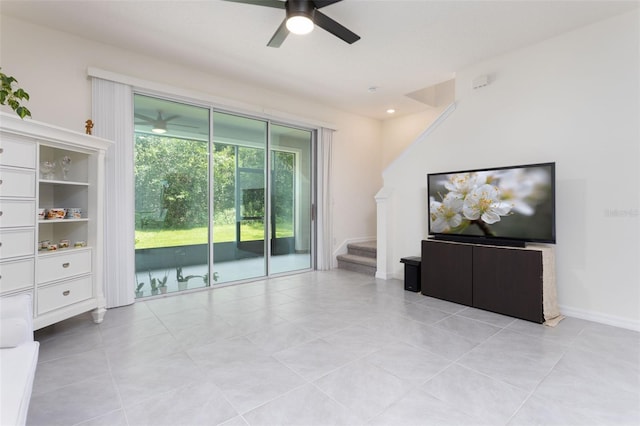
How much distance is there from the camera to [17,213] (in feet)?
7.82

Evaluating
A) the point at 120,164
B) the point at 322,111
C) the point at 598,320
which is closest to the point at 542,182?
the point at 598,320

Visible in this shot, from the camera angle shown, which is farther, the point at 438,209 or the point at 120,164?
the point at 438,209

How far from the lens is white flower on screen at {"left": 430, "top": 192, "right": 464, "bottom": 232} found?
381cm

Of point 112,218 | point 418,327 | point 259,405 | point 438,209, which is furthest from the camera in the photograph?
point 438,209

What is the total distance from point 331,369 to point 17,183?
274 centimetres

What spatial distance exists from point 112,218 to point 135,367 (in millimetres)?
1942

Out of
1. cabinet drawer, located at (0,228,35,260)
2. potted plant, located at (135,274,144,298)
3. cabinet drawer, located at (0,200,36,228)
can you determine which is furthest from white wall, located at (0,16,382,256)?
potted plant, located at (135,274,144,298)

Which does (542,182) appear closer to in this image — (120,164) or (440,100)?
(440,100)

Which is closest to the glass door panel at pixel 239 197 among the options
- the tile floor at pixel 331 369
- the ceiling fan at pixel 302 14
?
the tile floor at pixel 331 369

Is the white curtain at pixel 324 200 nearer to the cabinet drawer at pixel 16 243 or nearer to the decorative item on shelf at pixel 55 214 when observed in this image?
the decorative item on shelf at pixel 55 214

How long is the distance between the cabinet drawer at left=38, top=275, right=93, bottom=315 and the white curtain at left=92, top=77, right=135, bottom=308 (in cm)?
52

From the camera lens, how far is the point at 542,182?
10.3 feet

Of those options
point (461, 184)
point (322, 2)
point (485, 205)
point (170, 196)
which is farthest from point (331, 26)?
point (170, 196)

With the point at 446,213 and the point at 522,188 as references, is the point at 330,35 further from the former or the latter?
the point at 522,188
